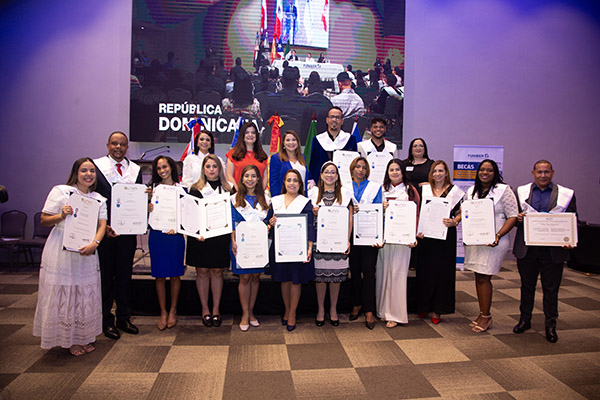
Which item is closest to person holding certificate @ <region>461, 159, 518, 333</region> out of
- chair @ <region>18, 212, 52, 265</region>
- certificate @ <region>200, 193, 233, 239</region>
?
certificate @ <region>200, 193, 233, 239</region>

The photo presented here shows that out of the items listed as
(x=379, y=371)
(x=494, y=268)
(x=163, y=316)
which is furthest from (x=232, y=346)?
(x=494, y=268)

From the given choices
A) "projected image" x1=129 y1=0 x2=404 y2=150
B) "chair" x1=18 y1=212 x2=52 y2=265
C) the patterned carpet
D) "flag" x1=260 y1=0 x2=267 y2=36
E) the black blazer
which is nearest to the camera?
the patterned carpet

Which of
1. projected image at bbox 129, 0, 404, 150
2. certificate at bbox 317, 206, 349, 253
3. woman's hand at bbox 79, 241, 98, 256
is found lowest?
woman's hand at bbox 79, 241, 98, 256

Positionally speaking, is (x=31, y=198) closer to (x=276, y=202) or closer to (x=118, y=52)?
(x=118, y=52)

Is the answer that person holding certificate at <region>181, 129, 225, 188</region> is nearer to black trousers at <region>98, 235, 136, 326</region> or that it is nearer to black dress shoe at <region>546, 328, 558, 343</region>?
black trousers at <region>98, 235, 136, 326</region>

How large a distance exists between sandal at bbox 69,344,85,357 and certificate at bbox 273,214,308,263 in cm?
167

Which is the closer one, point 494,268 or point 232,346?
point 232,346

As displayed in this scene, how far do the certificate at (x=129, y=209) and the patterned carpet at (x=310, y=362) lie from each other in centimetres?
97

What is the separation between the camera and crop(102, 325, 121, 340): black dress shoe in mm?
3191

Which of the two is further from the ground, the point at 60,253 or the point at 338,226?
the point at 338,226

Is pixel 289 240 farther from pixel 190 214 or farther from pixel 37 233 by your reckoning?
pixel 37 233

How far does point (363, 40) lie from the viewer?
649cm

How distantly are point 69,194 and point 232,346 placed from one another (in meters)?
1.74

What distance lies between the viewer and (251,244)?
10.6 feet
